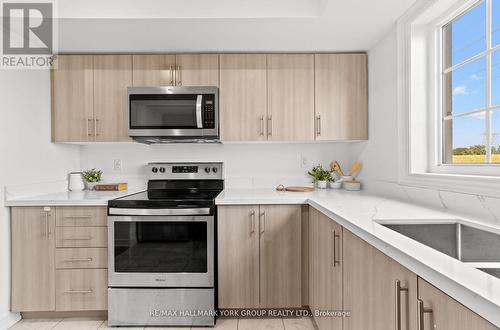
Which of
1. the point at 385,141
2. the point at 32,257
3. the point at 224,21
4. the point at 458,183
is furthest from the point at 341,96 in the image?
the point at 32,257

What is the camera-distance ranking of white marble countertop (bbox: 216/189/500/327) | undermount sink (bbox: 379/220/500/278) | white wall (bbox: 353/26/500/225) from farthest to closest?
white wall (bbox: 353/26/500/225)
undermount sink (bbox: 379/220/500/278)
white marble countertop (bbox: 216/189/500/327)

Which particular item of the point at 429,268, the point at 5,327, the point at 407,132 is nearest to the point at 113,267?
the point at 5,327

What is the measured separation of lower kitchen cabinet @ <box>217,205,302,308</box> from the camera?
2.26 meters

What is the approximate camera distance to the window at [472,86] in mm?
1590

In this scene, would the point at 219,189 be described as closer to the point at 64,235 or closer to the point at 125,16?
the point at 64,235

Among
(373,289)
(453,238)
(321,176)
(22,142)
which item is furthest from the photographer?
(321,176)

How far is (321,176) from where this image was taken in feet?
9.50

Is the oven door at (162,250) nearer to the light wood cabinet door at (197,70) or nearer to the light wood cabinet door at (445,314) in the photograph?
the light wood cabinet door at (197,70)

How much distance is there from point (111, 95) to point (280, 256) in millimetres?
1871

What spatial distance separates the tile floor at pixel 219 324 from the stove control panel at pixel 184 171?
1192 mm

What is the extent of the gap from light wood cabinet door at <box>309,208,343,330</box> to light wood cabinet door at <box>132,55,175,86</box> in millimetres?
1596

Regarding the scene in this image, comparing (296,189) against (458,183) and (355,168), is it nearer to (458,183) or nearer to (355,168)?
(355,168)

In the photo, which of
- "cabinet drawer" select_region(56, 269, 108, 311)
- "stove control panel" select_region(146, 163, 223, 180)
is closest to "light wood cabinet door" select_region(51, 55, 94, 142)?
"stove control panel" select_region(146, 163, 223, 180)

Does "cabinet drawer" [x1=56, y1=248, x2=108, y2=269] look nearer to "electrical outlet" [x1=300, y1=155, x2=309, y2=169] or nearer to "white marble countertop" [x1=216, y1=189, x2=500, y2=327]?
"white marble countertop" [x1=216, y1=189, x2=500, y2=327]
